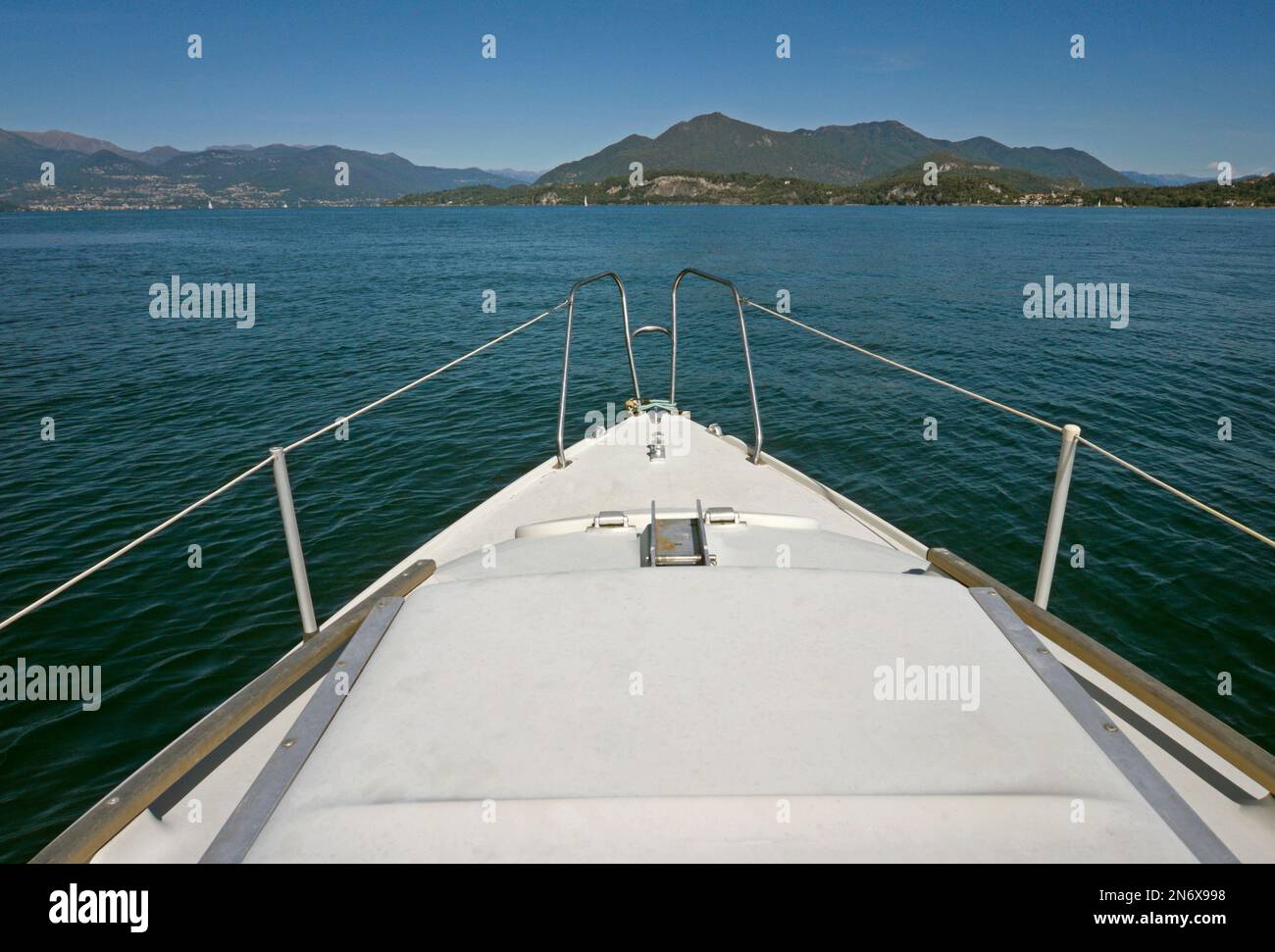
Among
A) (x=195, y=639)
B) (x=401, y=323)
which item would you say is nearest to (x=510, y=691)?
(x=195, y=639)

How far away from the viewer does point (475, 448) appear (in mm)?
13891

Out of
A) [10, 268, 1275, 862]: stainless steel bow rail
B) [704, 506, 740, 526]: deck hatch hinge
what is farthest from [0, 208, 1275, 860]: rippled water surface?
[10, 268, 1275, 862]: stainless steel bow rail

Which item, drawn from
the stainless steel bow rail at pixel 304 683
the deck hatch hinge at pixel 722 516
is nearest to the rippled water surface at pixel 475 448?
the deck hatch hinge at pixel 722 516

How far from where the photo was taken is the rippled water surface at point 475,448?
7625mm

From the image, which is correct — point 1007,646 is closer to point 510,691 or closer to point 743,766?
point 743,766

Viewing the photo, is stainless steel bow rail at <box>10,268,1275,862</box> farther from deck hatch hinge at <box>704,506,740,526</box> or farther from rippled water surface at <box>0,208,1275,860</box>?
rippled water surface at <box>0,208,1275,860</box>

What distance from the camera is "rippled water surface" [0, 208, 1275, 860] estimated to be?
25.0 ft

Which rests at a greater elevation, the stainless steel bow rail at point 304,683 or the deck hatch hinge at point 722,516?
the deck hatch hinge at point 722,516

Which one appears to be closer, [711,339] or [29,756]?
[29,756]

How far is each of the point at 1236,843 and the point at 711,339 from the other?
23827mm

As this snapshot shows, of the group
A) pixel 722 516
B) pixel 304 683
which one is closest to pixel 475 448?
pixel 722 516

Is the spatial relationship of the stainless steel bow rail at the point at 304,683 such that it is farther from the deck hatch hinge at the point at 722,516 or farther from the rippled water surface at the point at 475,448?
the rippled water surface at the point at 475,448

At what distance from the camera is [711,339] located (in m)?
25.3

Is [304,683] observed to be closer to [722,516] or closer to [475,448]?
[722,516]
